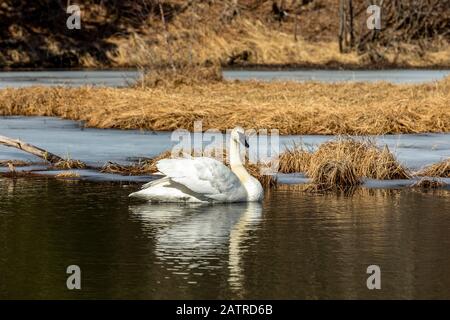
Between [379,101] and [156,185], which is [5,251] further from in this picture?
[379,101]

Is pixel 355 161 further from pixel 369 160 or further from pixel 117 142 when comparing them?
pixel 117 142

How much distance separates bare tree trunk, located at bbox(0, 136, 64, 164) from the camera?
586 inches

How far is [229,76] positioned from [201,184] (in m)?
25.5

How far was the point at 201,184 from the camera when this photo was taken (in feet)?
38.7

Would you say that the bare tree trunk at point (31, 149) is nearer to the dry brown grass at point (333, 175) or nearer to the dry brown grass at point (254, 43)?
the dry brown grass at point (333, 175)

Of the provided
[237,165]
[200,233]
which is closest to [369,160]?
[237,165]

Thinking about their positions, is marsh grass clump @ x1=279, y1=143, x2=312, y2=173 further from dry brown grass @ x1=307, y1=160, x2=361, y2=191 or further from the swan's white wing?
the swan's white wing

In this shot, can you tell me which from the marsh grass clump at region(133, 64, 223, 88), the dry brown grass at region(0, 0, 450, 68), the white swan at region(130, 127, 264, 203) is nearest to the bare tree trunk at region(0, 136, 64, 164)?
the white swan at region(130, 127, 264, 203)

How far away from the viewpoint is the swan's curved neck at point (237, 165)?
12.3 meters

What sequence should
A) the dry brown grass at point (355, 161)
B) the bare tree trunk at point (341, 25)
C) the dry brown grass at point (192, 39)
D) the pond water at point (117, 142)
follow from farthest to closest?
the bare tree trunk at point (341, 25) < the dry brown grass at point (192, 39) < the pond water at point (117, 142) < the dry brown grass at point (355, 161)

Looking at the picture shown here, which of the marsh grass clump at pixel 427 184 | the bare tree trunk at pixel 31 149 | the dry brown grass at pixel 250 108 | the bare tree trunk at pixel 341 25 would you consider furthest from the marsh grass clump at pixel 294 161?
the bare tree trunk at pixel 341 25

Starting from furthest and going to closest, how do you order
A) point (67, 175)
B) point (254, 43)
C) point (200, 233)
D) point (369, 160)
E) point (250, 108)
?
point (254, 43) → point (250, 108) → point (67, 175) → point (369, 160) → point (200, 233)

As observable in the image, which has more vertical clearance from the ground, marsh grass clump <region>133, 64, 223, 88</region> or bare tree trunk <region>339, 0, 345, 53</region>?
bare tree trunk <region>339, 0, 345, 53</region>
